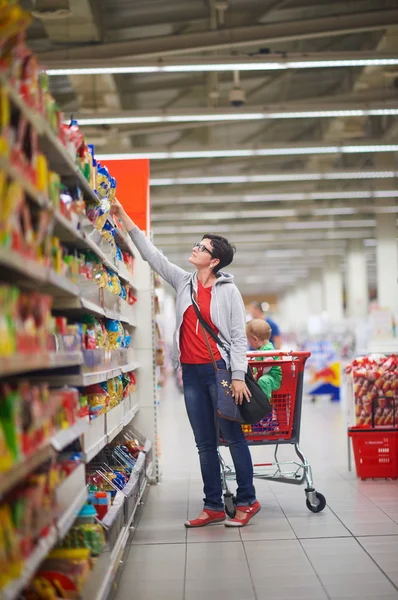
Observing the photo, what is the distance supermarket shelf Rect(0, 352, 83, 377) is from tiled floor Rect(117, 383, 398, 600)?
1.22 metres

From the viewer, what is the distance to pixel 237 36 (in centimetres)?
925

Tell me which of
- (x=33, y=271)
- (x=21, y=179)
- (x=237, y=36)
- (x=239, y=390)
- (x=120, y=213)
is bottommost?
(x=239, y=390)

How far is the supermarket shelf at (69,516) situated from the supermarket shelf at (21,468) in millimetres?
230

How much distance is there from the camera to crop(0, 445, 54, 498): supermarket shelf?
1.79 metres

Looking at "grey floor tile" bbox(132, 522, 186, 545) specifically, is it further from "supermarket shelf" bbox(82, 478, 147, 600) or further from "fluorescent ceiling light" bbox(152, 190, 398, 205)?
"fluorescent ceiling light" bbox(152, 190, 398, 205)

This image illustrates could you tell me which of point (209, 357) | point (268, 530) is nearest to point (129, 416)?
point (209, 357)

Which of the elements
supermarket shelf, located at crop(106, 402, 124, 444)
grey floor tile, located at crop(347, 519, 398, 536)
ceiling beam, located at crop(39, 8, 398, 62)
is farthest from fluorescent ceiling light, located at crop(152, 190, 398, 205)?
supermarket shelf, located at crop(106, 402, 124, 444)

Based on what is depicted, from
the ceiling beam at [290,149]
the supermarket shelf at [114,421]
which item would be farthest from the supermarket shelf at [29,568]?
the ceiling beam at [290,149]

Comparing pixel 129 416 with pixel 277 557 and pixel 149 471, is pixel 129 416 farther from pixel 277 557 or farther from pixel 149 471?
pixel 277 557

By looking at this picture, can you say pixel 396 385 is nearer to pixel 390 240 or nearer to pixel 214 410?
pixel 214 410

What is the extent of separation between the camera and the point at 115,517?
132 inches

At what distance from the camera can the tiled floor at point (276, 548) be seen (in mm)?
3303

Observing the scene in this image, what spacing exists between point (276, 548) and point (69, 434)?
1856 millimetres

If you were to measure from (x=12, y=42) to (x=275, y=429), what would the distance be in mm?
3347
